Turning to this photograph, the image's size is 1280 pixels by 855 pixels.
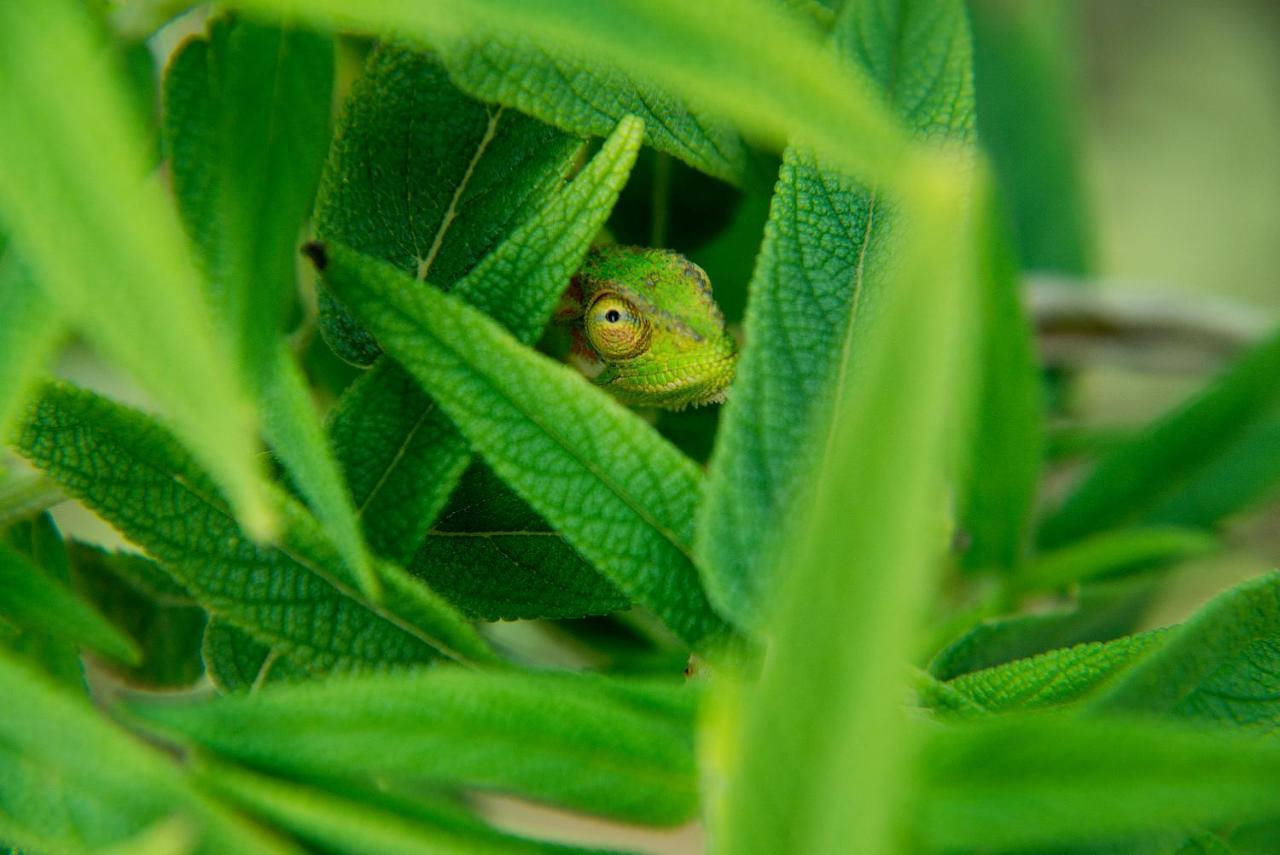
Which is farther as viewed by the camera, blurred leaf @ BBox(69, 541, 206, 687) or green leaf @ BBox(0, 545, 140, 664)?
blurred leaf @ BBox(69, 541, 206, 687)

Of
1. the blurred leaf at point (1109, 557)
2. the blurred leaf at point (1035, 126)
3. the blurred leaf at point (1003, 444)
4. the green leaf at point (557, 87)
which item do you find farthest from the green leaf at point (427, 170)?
the blurred leaf at point (1035, 126)

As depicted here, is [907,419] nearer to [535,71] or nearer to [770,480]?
[770,480]

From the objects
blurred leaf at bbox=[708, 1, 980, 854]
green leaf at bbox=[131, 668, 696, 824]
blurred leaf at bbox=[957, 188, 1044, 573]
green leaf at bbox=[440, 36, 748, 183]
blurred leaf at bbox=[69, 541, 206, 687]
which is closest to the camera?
blurred leaf at bbox=[708, 1, 980, 854]

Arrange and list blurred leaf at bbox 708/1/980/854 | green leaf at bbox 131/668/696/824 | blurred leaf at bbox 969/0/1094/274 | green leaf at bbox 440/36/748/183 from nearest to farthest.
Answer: blurred leaf at bbox 708/1/980/854 < green leaf at bbox 131/668/696/824 < green leaf at bbox 440/36/748/183 < blurred leaf at bbox 969/0/1094/274

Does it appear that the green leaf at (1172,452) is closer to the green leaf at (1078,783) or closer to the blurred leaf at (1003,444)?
the blurred leaf at (1003,444)

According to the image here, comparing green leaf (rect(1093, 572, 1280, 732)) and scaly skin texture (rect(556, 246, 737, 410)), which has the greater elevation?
scaly skin texture (rect(556, 246, 737, 410))

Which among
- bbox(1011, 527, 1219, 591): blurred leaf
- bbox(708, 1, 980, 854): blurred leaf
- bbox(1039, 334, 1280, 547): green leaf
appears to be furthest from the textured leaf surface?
bbox(1039, 334, 1280, 547): green leaf

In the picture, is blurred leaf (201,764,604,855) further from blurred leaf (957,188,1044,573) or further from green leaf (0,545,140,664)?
blurred leaf (957,188,1044,573)
